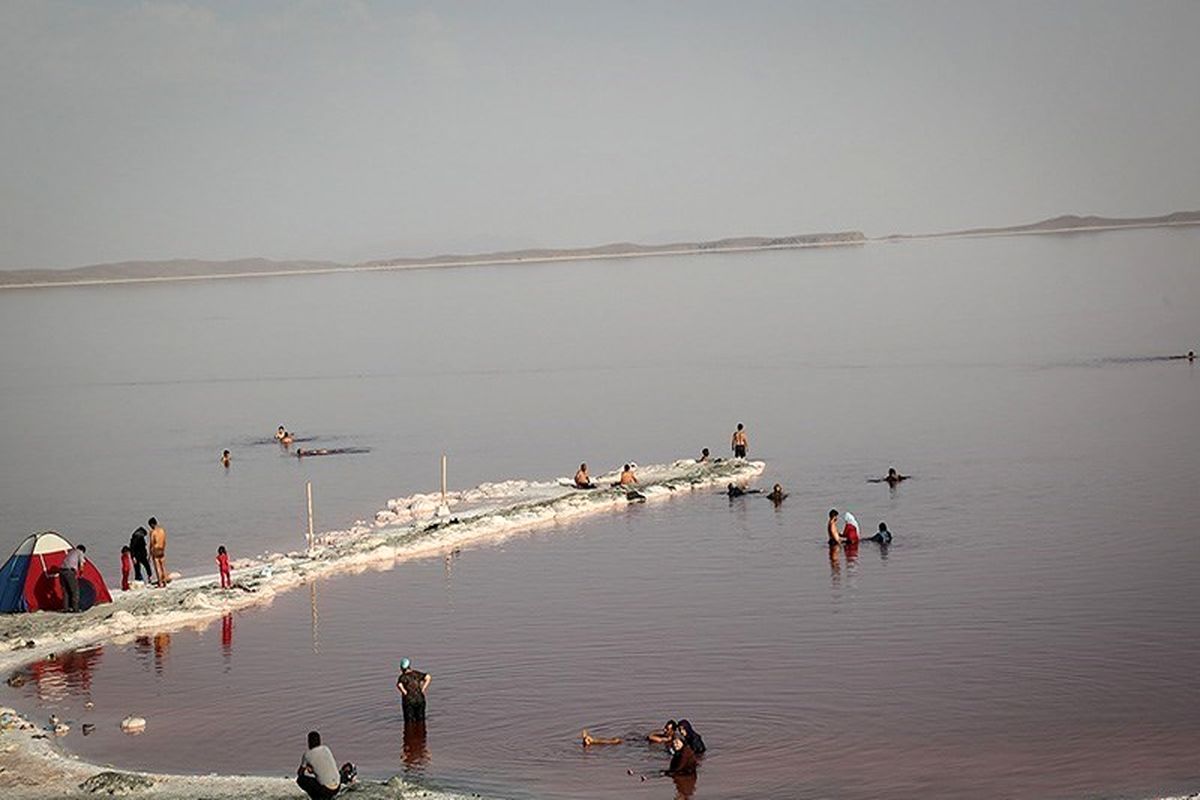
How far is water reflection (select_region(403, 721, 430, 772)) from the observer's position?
2073 centimetres

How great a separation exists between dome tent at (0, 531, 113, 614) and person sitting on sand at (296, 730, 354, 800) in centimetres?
1174

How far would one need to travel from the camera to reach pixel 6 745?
21078 millimetres

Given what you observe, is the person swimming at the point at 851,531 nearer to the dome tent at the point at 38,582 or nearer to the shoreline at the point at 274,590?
the shoreline at the point at 274,590

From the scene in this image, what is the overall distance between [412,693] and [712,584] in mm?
9882

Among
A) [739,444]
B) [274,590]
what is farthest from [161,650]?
[739,444]

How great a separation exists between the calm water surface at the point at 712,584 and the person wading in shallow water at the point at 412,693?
0.94 feet

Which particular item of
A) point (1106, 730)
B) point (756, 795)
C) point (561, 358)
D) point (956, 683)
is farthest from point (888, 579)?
point (561, 358)

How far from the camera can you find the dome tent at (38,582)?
28250 millimetres

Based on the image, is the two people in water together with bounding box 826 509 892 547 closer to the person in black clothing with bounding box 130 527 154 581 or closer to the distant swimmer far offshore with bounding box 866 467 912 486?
the distant swimmer far offshore with bounding box 866 467 912 486

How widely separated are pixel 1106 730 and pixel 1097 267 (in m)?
144

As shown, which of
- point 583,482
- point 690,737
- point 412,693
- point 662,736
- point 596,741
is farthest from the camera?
point 583,482

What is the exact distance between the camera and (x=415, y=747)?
2142cm

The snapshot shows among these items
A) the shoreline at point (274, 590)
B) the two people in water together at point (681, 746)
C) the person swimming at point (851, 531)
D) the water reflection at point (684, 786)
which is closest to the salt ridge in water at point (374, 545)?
the shoreline at point (274, 590)

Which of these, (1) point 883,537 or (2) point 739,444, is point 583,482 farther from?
(1) point 883,537
